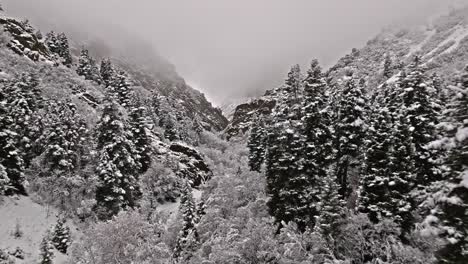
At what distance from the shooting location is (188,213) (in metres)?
42.5

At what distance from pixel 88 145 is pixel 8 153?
1381cm

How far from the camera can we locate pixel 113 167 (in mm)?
43719

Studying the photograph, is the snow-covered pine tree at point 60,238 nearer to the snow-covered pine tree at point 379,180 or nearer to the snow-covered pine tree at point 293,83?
the snow-covered pine tree at point 293,83

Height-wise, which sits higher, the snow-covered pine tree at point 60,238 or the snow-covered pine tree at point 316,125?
the snow-covered pine tree at point 316,125

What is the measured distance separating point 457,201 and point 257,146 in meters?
43.3

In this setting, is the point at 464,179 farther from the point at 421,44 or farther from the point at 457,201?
the point at 421,44

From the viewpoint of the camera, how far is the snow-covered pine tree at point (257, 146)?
51.7m

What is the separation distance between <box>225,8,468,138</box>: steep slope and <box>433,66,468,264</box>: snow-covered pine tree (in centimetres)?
7559

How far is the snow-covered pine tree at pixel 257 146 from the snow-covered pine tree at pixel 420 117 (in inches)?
931

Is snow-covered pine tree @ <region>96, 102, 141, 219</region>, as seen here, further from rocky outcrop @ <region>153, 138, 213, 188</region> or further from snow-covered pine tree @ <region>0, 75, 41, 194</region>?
rocky outcrop @ <region>153, 138, 213, 188</region>

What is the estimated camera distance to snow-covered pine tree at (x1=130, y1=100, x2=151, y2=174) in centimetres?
5973

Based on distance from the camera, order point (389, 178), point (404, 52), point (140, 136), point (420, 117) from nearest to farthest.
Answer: point (389, 178) → point (420, 117) → point (140, 136) → point (404, 52)

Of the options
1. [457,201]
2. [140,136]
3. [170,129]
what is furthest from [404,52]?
[457,201]

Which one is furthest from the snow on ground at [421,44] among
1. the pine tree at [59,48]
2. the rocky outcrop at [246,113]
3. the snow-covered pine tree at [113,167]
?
Answer: the snow-covered pine tree at [113,167]
